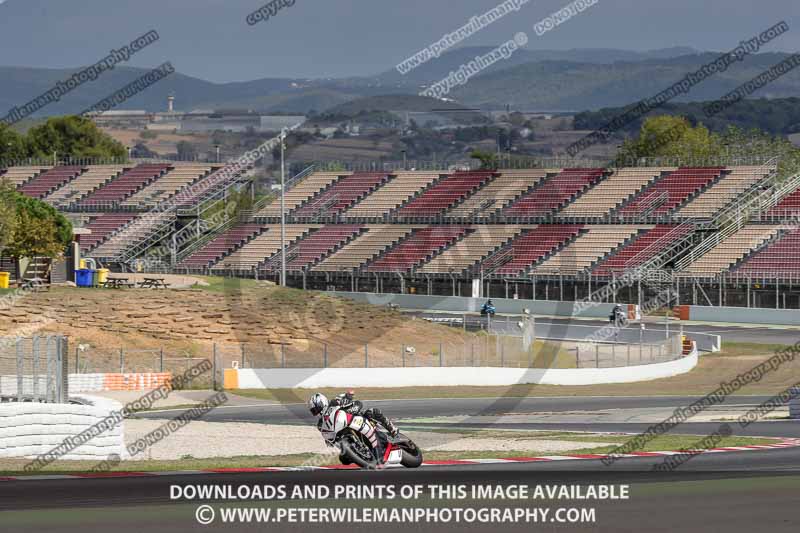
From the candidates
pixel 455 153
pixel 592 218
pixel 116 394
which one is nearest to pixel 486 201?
pixel 592 218

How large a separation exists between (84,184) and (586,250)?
4410cm

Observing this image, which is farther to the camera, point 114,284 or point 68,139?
point 68,139

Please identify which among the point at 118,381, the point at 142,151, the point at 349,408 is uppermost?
the point at 142,151

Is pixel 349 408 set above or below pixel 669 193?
below

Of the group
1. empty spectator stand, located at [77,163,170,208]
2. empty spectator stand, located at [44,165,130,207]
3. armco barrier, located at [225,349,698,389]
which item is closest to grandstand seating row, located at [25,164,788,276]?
empty spectator stand, located at [77,163,170,208]

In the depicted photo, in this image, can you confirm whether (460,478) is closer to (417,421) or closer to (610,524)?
(610,524)

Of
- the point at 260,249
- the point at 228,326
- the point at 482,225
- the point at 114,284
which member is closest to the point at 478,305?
the point at 482,225

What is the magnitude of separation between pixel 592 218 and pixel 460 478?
60.9 meters

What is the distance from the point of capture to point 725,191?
252ft

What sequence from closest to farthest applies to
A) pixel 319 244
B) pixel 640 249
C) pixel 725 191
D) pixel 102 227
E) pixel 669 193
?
pixel 640 249, pixel 725 191, pixel 669 193, pixel 319 244, pixel 102 227

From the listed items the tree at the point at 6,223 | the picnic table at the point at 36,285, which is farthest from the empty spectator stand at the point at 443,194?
the picnic table at the point at 36,285

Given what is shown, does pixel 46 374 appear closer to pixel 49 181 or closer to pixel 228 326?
pixel 228 326

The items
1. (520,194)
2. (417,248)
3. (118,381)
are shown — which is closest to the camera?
(118,381)

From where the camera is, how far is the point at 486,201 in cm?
8381
